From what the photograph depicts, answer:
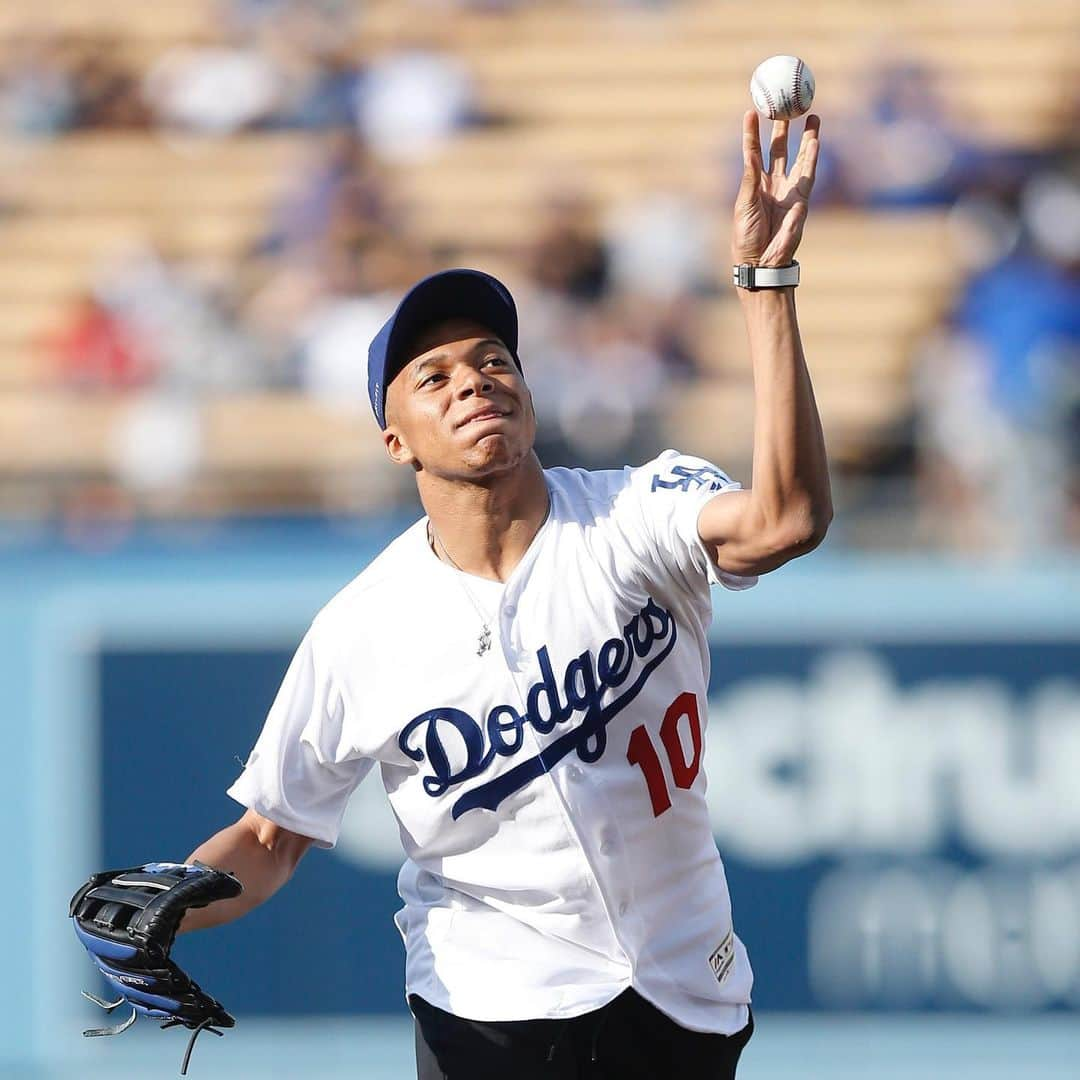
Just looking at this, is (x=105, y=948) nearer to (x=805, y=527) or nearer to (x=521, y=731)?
(x=521, y=731)

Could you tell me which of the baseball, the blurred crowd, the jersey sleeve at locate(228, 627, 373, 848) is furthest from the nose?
the blurred crowd

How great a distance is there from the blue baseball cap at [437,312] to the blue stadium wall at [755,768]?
3.66 metres

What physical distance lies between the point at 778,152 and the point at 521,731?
3.67 ft

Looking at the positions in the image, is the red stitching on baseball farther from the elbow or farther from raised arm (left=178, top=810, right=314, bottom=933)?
raised arm (left=178, top=810, right=314, bottom=933)

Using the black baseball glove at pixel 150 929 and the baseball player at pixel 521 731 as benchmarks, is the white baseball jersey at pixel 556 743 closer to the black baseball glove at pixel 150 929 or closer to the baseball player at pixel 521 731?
the baseball player at pixel 521 731

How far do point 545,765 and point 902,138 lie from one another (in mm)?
6680

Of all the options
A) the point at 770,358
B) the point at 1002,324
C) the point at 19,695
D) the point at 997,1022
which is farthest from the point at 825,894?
the point at 770,358

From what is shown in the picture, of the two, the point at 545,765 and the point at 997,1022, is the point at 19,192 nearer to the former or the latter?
the point at 997,1022

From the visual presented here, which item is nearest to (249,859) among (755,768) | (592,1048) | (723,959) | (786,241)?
(592,1048)

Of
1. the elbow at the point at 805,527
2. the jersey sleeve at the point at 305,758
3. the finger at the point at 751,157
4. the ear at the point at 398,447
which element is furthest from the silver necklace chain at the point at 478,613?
the finger at the point at 751,157

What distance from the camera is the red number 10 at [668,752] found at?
3.45m

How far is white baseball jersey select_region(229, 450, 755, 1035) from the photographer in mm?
3414

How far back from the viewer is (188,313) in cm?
898

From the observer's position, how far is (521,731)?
3422 millimetres
